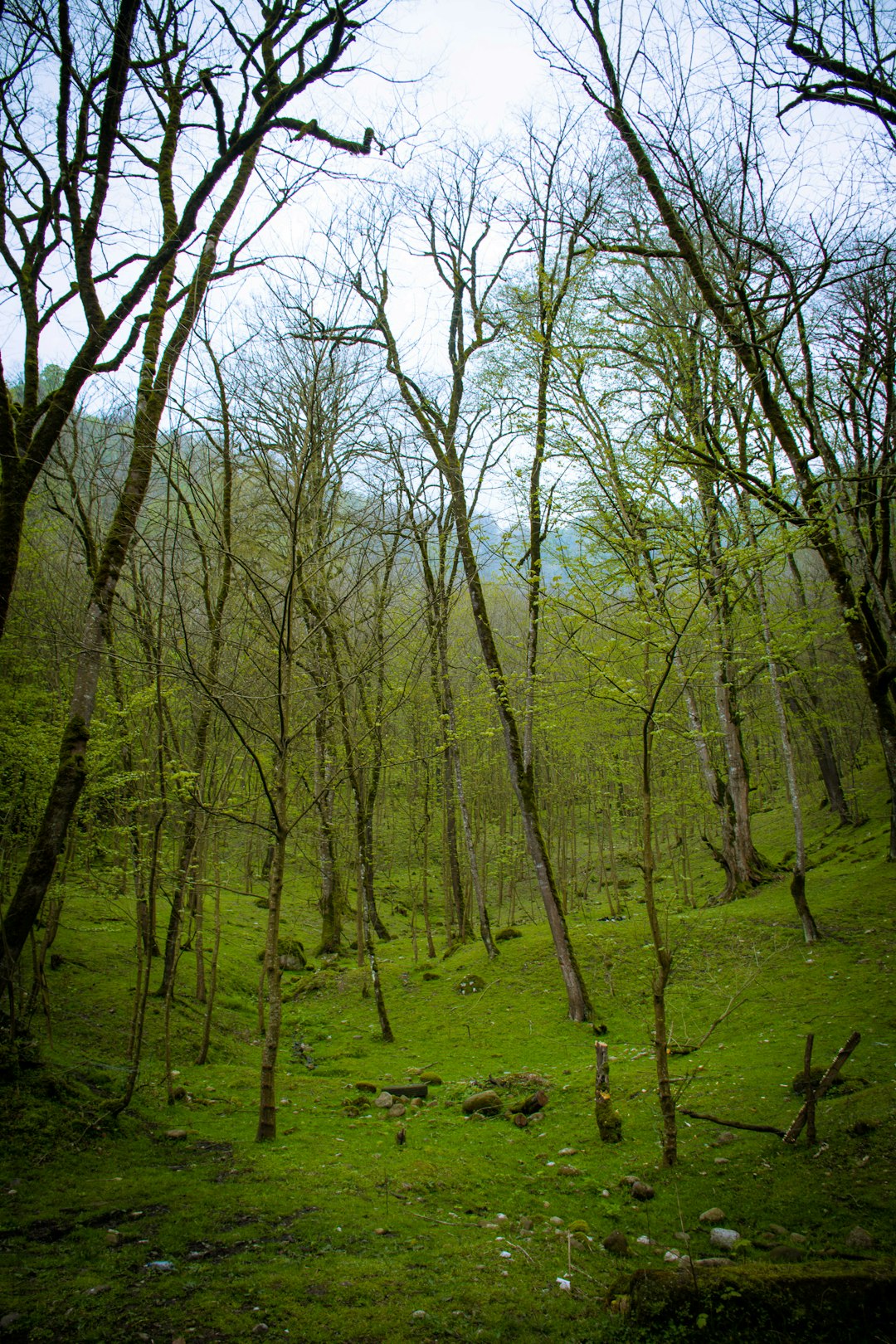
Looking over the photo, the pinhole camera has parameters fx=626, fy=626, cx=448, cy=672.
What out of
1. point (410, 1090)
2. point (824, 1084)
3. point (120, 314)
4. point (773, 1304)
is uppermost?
point (120, 314)

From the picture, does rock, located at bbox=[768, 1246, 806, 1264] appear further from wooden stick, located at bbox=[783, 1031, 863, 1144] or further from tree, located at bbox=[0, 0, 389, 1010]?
tree, located at bbox=[0, 0, 389, 1010]

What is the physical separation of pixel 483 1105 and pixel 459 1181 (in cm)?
174

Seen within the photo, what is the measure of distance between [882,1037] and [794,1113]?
1.56 meters

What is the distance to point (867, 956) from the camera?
7652mm

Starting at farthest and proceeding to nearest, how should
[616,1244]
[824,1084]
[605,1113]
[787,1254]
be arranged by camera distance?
[605,1113], [824,1084], [616,1244], [787,1254]

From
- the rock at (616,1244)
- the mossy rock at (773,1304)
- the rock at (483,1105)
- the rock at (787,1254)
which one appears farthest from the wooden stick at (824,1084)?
the rock at (483,1105)

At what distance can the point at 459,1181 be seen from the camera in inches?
A: 163

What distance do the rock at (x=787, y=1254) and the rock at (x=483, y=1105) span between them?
Result: 314 cm

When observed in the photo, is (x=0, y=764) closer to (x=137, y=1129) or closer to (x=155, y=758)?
(x=155, y=758)

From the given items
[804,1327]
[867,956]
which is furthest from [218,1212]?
[867,956]

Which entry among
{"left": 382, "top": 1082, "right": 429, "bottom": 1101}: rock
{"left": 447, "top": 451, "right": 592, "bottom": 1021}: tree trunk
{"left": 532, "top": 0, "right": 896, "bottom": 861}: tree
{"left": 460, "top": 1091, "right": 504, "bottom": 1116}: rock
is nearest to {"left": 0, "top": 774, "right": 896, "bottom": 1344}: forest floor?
{"left": 460, "top": 1091, "right": 504, "bottom": 1116}: rock

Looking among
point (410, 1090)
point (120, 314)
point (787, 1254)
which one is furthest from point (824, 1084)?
A: point (120, 314)

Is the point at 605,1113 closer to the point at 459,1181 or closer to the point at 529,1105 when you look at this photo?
the point at 529,1105

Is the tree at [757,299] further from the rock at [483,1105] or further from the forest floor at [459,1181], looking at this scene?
the rock at [483,1105]
